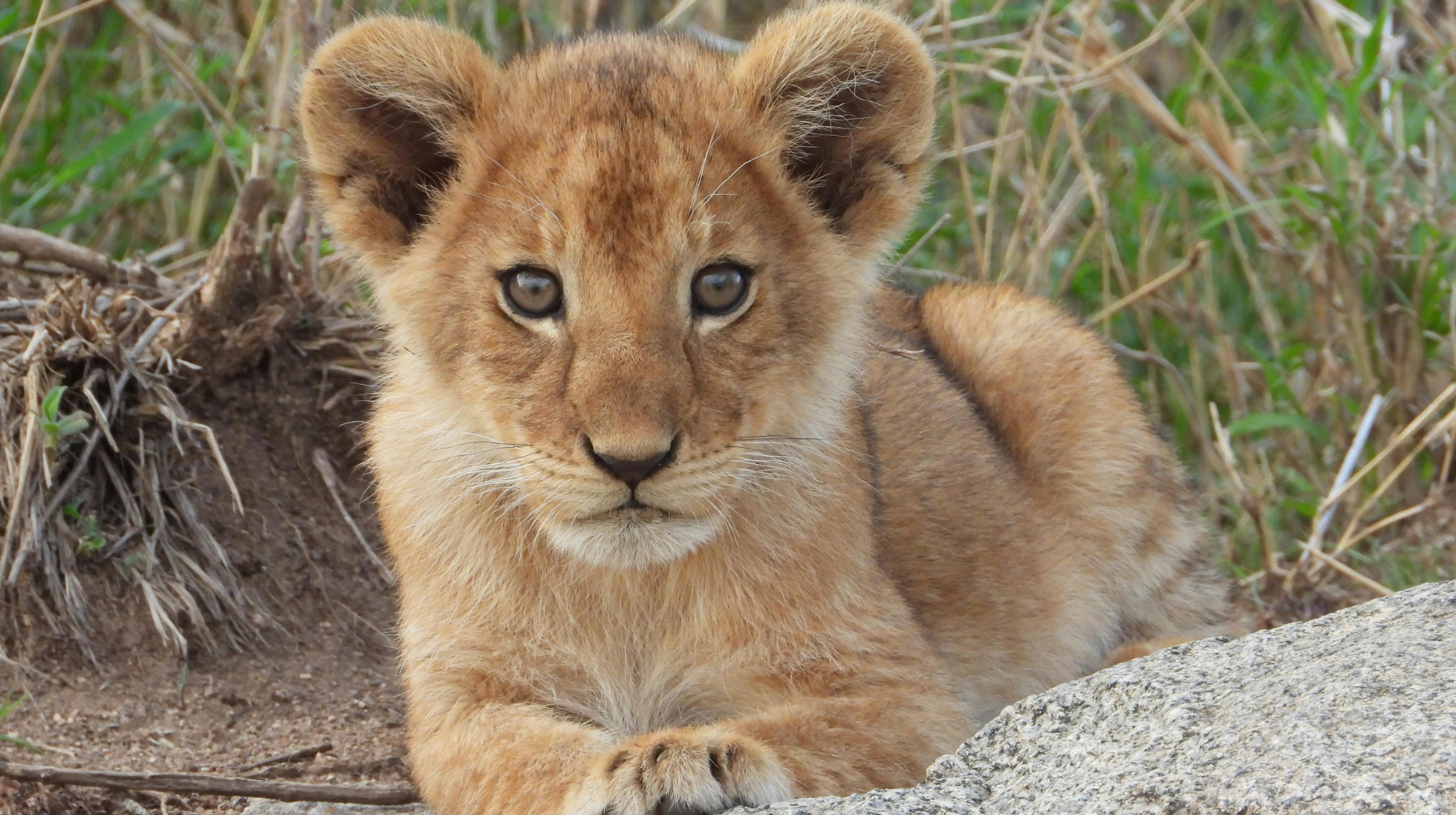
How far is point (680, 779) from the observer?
2.70 metres

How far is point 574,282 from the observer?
293 cm

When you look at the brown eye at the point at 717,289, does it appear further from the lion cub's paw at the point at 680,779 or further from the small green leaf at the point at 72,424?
the small green leaf at the point at 72,424

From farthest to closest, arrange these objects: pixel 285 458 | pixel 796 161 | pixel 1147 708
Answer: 1. pixel 285 458
2. pixel 796 161
3. pixel 1147 708

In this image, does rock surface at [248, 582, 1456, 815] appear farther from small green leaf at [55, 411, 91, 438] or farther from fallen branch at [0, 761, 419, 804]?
small green leaf at [55, 411, 91, 438]

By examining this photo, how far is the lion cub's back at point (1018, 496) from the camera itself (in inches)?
159

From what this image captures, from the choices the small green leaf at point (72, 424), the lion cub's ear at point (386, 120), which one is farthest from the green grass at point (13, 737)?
the lion cub's ear at point (386, 120)

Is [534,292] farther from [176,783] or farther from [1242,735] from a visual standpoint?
[1242,735]

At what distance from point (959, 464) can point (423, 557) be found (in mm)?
1503

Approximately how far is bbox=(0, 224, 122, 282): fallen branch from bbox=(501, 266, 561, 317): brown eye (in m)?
2.20

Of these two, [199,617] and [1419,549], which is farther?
[1419,549]

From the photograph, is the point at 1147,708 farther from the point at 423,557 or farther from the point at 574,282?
the point at 423,557

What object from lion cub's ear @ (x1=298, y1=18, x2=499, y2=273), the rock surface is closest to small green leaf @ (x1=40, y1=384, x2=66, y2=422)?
lion cub's ear @ (x1=298, y1=18, x2=499, y2=273)

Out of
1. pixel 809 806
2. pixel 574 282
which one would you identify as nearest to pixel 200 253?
pixel 574 282

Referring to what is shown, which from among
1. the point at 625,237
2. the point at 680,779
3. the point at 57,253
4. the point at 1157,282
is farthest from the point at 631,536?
the point at 1157,282
